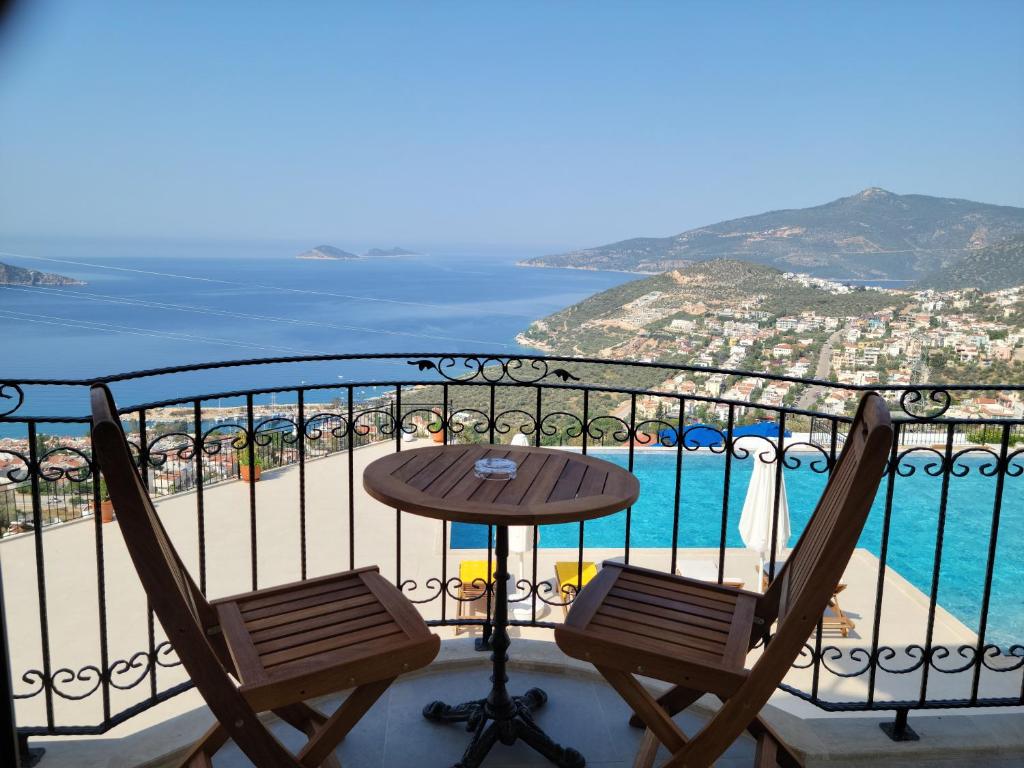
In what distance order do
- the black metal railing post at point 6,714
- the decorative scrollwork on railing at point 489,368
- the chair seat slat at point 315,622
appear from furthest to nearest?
the decorative scrollwork on railing at point 489,368
the chair seat slat at point 315,622
the black metal railing post at point 6,714

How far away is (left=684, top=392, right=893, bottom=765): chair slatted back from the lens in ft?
5.30

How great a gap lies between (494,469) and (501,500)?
0.73 feet

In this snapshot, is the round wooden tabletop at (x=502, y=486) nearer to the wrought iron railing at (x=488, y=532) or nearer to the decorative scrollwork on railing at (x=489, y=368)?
the wrought iron railing at (x=488, y=532)

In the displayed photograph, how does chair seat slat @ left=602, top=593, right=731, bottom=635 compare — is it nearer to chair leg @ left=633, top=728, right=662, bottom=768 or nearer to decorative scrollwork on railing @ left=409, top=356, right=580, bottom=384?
chair leg @ left=633, top=728, right=662, bottom=768

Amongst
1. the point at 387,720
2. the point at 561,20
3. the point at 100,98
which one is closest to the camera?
the point at 387,720

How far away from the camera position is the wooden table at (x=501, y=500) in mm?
2014

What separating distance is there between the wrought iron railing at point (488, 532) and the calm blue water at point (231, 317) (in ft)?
36.7

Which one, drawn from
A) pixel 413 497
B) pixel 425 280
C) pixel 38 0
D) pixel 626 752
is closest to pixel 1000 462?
pixel 626 752

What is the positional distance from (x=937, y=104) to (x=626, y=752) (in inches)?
2272

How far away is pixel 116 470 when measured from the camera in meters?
1.55

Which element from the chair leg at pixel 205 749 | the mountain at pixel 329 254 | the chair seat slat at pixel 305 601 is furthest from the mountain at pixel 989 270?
the mountain at pixel 329 254

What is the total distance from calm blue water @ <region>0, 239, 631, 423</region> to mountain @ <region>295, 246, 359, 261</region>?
10.7m

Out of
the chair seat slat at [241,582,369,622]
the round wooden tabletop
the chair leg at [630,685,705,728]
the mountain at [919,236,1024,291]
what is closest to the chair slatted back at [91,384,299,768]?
the chair seat slat at [241,582,369,622]

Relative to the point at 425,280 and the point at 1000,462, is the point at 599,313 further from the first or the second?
the point at 425,280
